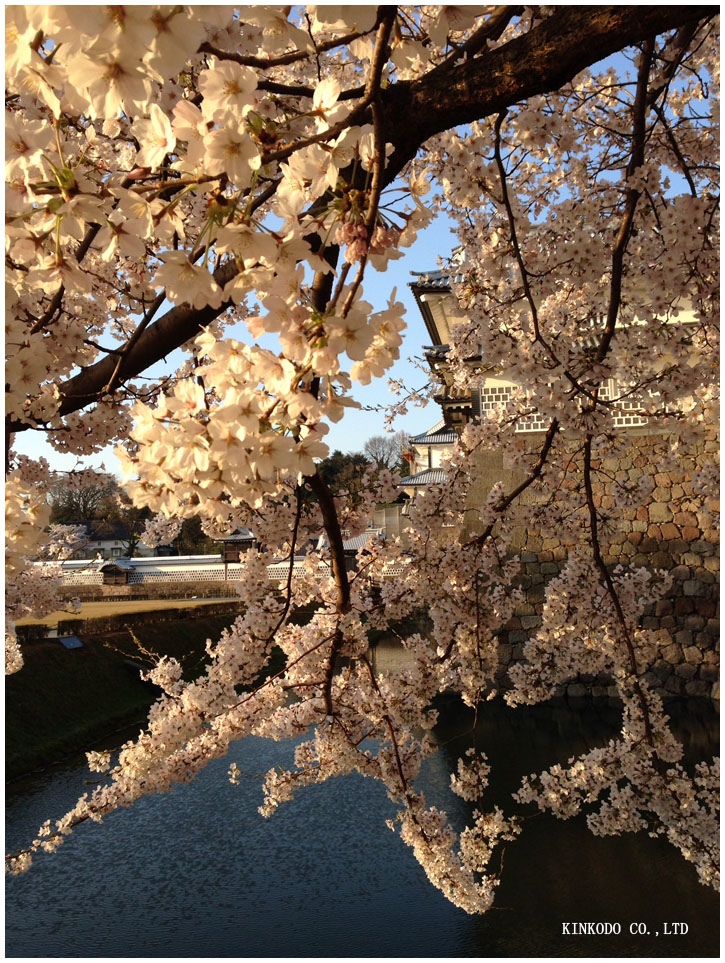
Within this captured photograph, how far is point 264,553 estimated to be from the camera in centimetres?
305

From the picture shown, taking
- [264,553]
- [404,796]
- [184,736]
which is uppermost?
[264,553]

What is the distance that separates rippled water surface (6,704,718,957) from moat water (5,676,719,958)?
0.02 meters

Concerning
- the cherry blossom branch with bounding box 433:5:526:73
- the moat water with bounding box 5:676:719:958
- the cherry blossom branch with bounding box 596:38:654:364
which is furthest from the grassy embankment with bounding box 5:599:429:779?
the cherry blossom branch with bounding box 433:5:526:73

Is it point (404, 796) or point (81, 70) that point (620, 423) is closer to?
point (404, 796)

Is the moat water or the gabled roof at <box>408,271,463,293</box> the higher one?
the gabled roof at <box>408,271,463,293</box>

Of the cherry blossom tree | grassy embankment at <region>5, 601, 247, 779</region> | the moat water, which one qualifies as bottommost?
the moat water

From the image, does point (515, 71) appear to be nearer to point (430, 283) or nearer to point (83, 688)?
point (430, 283)

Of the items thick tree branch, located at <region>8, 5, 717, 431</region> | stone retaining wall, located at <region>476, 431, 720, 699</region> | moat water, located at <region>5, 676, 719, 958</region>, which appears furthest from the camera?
stone retaining wall, located at <region>476, 431, 720, 699</region>

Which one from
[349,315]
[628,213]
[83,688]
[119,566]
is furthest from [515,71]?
[119,566]

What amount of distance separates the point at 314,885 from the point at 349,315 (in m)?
5.77

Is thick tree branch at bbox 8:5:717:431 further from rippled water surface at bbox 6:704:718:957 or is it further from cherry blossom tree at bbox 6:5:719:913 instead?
rippled water surface at bbox 6:704:718:957

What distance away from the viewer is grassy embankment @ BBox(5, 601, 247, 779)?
8.22 metres

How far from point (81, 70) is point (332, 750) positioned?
2923 mm

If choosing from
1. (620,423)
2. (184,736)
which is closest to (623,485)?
(184,736)
